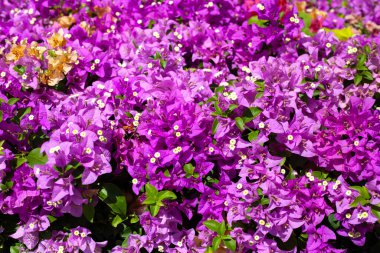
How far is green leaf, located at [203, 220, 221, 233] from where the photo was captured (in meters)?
2.19

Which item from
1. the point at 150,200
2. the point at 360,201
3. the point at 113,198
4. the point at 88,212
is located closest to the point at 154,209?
the point at 150,200

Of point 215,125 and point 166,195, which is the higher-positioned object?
point 215,125

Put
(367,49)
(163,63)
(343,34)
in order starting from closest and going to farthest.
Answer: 1. (163,63)
2. (367,49)
3. (343,34)

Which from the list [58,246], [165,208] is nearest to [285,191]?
[165,208]

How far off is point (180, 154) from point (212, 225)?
1.32 feet

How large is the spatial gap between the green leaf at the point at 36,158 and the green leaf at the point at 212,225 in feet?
2.85

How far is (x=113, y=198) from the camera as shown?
2.16m

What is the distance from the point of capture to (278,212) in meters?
2.17

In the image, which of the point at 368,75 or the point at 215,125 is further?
the point at 368,75

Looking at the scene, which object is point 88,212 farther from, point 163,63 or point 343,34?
point 343,34

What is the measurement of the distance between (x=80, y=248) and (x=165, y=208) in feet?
1.53

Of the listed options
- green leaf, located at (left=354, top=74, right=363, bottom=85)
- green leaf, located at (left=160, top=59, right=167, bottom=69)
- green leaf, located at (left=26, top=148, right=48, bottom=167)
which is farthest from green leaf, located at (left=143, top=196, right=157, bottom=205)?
green leaf, located at (left=354, top=74, right=363, bottom=85)

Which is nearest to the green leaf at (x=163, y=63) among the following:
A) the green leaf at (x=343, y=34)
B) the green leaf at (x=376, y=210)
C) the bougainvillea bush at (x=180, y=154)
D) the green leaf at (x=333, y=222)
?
the bougainvillea bush at (x=180, y=154)

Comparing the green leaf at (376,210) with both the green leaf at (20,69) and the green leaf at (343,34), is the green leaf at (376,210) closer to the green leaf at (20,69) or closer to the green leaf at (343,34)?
the green leaf at (343,34)
